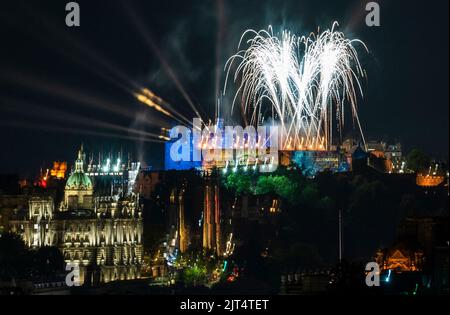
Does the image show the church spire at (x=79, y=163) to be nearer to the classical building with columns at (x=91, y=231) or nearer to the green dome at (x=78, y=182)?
the green dome at (x=78, y=182)

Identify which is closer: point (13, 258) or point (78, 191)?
point (13, 258)

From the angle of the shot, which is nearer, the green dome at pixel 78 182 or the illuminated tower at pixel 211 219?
the illuminated tower at pixel 211 219

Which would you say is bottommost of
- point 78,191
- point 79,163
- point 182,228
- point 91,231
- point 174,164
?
point 91,231

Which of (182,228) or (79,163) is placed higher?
(79,163)

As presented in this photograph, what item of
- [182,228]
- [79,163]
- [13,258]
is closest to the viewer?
[13,258]

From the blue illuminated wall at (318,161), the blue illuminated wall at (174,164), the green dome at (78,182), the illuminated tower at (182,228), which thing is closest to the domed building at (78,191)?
the green dome at (78,182)

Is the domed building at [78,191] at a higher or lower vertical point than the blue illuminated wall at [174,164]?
lower

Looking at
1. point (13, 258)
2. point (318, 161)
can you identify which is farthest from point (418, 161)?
point (13, 258)

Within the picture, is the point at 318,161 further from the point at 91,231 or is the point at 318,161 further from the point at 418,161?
the point at 91,231
